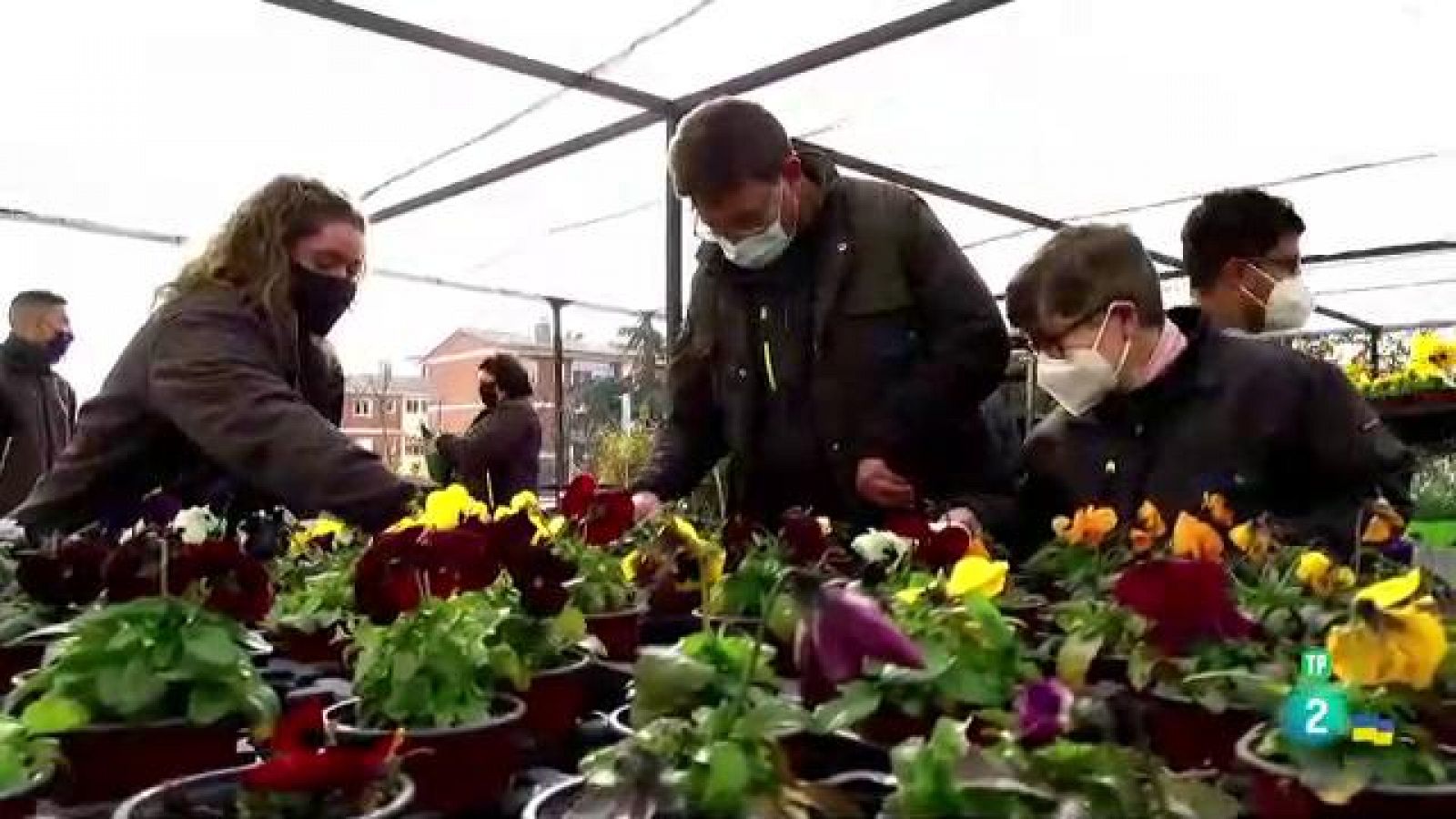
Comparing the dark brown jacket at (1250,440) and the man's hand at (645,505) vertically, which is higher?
the dark brown jacket at (1250,440)

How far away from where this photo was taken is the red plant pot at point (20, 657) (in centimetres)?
124

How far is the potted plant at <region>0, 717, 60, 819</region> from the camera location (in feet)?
2.44

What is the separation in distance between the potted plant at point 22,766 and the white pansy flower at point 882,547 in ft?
2.44

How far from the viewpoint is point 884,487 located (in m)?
1.96

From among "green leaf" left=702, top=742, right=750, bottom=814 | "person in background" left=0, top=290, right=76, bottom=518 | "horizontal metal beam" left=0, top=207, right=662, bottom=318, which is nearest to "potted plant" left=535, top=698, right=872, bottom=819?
"green leaf" left=702, top=742, right=750, bottom=814

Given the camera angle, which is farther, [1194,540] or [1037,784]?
[1194,540]

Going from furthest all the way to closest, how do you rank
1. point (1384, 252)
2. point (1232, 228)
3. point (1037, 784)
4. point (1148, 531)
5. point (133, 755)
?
point (1384, 252), point (1232, 228), point (1148, 531), point (133, 755), point (1037, 784)

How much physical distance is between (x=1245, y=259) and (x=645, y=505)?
108 cm

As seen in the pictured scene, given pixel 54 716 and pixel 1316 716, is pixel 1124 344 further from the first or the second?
pixel 54 716

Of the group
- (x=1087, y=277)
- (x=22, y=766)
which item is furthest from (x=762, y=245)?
(x=22, y=766)

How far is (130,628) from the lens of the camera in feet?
3.20

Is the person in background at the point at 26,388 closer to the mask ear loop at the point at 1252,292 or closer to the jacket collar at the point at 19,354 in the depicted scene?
the jacket collar at the point at 19,354

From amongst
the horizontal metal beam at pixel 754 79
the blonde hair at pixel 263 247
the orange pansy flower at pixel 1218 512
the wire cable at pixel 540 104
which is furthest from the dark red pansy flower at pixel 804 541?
the wire cable at pixel 540 104

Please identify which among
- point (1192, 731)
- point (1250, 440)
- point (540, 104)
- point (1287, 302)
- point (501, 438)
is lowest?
point (1192, 731)
